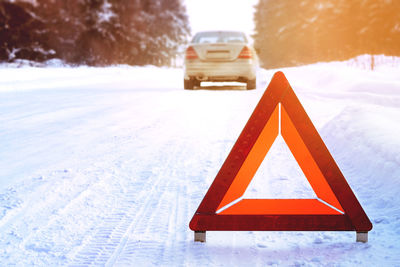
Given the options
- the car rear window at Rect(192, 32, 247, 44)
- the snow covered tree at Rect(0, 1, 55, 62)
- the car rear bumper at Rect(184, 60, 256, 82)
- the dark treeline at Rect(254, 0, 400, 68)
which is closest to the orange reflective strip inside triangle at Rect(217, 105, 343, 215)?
the car rear bumper at Rect(184, 60, 256, 82)

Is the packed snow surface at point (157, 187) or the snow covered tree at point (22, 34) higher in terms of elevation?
the snow covered tree at point (22, 34)

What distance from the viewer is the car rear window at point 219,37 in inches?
521

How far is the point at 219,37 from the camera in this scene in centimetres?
1354

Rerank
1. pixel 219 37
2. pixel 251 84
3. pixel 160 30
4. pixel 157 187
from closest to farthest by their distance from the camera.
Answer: pixel 157 187 → pixel 251 84 → pixel 219 37 → pixel 160 30

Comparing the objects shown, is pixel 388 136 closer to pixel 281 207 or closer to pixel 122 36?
pixel 281 207

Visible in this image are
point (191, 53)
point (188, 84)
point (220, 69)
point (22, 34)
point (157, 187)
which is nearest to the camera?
point (157, 187)

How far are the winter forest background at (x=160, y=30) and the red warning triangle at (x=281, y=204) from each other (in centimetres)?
1732

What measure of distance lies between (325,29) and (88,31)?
2419cm

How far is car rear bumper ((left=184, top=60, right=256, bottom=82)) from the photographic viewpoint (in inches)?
492

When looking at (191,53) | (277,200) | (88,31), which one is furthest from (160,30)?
(277,200)

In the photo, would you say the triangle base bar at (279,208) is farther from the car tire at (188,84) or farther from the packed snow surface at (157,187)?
the car tire at (188,84)

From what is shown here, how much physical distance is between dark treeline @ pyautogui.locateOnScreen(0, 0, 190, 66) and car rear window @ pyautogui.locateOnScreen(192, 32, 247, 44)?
53.7ft

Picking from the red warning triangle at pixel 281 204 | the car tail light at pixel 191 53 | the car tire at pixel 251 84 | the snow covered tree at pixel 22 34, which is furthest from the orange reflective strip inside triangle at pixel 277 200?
the snow covered tree at pixel 22 34

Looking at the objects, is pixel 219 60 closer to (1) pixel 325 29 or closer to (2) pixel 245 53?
(2) pixel 245 53
